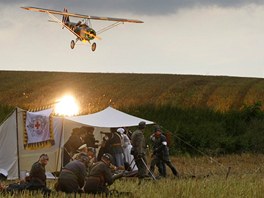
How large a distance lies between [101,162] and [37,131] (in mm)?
8105

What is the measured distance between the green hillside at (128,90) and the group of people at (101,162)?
16122mm

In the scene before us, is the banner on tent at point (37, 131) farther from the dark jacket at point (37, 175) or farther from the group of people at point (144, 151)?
the dark jacket at point (37, 175)

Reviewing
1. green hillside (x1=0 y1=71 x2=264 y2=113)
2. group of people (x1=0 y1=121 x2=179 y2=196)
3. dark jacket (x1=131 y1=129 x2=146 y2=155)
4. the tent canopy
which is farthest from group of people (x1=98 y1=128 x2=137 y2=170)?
green hillside (x1=0 y1=71 x2=264 y2=113)

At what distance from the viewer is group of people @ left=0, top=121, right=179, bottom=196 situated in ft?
47.8

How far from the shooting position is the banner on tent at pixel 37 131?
876 inches

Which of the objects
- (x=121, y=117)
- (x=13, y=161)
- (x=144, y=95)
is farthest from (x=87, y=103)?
(x=13, y=161)

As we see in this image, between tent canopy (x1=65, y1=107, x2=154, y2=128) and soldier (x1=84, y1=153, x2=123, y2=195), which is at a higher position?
tent canopy (x1=65, y1=107, x2=154, y2=128)

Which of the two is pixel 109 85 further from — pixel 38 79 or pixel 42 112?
pixel 42 112

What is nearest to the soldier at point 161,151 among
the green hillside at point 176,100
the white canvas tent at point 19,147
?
the white canvas tent at point 19,147

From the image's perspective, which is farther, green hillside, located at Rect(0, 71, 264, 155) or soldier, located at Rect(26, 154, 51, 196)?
green hillside, located at Rect(0, 71, 264, 155)

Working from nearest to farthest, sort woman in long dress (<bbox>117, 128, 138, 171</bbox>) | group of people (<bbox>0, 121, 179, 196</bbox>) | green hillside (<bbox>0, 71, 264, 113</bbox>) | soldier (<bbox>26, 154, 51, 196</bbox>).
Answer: group of people (<bbox>0, 121, 179, 196</bbox>) → soldier (<bbox>26, 154, 51, 196</bbox>) → woman in long dress (<bbox>117, 128, 138, 171</bbox>) → green hillside (<bbox>0, 71, 264, 113</bbox>)

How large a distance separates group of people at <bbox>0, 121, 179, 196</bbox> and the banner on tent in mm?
1383

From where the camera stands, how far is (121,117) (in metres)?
24.8

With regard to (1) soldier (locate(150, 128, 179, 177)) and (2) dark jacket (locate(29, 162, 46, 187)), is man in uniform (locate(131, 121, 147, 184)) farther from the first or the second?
(2) dark jacket (locate(29, 162, 46, 187))
